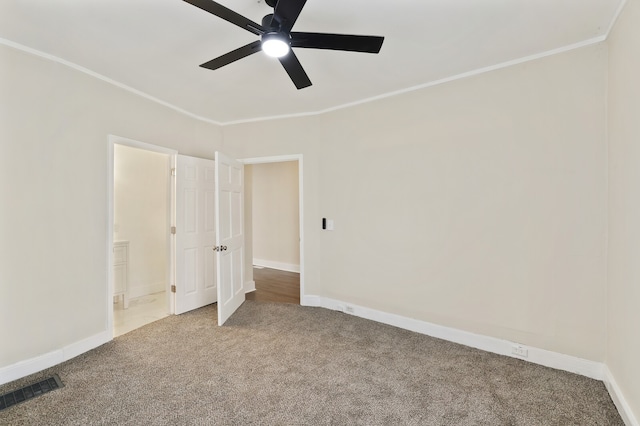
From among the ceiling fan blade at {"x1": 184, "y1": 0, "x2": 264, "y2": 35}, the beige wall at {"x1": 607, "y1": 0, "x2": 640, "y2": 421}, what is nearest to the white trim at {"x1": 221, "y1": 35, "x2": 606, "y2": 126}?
the beige wall at {"x1": 607, "y1": 0, "x2": 640, "y2": 421}

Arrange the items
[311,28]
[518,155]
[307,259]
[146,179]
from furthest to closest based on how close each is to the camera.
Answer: [146,179] → [307,259] → [518,155] → [311,28]

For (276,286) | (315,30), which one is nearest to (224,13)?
(315,30)

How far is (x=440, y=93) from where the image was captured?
3066 mm

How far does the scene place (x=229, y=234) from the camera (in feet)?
12.3

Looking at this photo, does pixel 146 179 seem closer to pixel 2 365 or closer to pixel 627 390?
pixel 2 365

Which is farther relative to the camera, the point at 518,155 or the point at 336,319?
the point at 336,319

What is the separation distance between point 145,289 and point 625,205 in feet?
18.2

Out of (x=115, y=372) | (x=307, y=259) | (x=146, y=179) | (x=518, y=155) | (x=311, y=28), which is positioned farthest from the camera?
(x=146, y=179)

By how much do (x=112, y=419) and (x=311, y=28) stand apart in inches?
118

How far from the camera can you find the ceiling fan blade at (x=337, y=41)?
178cm

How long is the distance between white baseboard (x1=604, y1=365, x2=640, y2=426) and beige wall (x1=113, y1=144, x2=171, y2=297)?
5.12 metres

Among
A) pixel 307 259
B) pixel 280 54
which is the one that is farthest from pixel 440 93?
pixel 307 259

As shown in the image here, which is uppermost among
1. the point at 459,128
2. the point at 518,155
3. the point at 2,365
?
the point at 459,128

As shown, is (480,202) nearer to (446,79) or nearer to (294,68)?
(446,79)
